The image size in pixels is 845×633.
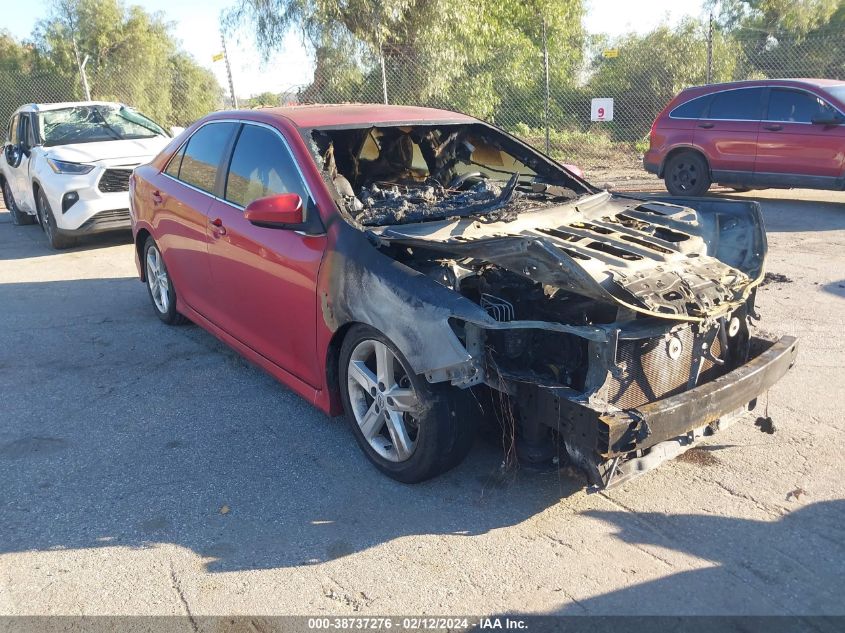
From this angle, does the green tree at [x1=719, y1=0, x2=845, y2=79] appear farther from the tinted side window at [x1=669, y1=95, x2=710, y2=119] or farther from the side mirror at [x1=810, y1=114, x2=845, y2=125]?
the side mirror at [x1=810, y1=114, x2=845, y2=125]

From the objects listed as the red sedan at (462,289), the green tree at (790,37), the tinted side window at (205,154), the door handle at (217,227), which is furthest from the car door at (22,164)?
the green tree at (790,37)

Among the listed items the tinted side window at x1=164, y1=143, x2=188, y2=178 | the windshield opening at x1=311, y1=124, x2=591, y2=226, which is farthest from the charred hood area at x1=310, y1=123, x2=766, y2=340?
the tinted side window at x1=164, y1=143, x2=188, y2=178

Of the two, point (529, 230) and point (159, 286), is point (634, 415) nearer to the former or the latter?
point (529, 230)

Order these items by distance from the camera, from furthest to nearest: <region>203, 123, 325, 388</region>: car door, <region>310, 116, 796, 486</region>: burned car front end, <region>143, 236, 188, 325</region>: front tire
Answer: <region>143, 236, 188, 325</region>: front tire < <region>203, 123, 325, 388</region>: car door < <region>310, 116, 796, 486</region>: burned car front end

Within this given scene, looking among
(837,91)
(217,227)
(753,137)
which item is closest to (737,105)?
(753,137)

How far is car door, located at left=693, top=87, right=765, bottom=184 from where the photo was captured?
10547 mm

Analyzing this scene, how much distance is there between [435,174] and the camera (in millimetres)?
5051

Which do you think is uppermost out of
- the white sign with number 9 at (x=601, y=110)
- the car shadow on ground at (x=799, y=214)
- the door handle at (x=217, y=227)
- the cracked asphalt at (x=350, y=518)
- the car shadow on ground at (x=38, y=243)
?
the white sign with number 9 at (x=601, y=110)

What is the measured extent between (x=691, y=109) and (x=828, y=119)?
199 cm

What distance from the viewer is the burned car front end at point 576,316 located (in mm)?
3047

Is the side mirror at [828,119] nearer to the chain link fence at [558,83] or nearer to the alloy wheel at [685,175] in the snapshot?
the alloy wheel at [685,175]

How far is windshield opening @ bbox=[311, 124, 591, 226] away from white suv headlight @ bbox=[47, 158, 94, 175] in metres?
5.90

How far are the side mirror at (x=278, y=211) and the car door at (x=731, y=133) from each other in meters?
8.73

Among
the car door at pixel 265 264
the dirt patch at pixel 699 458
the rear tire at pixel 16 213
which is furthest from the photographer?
the rear tire at pixel 16 213
